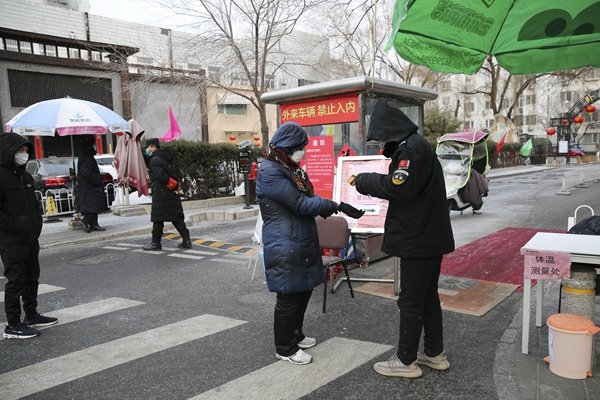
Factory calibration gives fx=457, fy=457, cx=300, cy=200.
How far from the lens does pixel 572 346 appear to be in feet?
10.8

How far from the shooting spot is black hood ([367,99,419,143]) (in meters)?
3.41

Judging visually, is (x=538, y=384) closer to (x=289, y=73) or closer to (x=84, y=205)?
(x=84, y=205)

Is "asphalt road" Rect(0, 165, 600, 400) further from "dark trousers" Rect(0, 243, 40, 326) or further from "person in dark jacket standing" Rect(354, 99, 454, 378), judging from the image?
"person in dark jacket standing" Rect(354, 99, 454, 378)

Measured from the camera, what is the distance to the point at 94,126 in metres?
9.66

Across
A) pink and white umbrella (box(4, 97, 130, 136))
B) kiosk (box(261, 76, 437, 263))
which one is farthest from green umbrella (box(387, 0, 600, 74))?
pink and white umbrella (box(4, 97, 130, 136))

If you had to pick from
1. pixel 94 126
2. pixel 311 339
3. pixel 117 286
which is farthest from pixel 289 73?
pixel 311 339

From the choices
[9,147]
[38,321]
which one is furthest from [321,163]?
[38,321]

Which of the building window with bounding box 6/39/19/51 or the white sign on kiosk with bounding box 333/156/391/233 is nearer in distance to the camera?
the white sign on kiosk with bounding box 333/156/391/233

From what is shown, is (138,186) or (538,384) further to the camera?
(138,186)

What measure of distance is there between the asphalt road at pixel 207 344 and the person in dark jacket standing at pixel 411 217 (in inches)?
17.6

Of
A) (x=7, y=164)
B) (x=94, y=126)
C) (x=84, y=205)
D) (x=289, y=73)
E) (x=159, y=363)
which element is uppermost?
(x=289, y=73)

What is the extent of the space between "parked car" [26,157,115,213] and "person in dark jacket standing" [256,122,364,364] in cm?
1002

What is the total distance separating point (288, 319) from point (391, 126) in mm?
1757

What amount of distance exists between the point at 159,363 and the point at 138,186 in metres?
8.31
